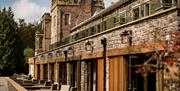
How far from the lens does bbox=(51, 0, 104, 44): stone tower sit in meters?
51.3

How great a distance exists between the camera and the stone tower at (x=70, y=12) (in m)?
51.3

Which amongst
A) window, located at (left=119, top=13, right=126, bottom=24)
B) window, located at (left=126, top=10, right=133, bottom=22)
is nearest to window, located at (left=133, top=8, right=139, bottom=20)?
window, located at (left=126, top=10, right=133, bottom=22)

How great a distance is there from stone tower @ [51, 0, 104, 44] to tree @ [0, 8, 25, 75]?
22350mm

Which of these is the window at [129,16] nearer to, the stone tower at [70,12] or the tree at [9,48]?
the stone tower at [70,12]

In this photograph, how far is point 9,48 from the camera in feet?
239

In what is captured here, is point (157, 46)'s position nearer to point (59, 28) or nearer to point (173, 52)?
point (173, 52)

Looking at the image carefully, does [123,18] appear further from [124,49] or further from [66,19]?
[66,19]

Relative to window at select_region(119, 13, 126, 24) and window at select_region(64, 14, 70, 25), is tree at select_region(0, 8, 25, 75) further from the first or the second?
window at select_region(119, 13, 126, 24)

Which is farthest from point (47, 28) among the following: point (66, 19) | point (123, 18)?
point (123, 18)

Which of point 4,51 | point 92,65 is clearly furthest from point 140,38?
point 4,51

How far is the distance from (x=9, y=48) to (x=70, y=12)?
2424cm

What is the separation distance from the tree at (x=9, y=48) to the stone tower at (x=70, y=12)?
73.3 feet

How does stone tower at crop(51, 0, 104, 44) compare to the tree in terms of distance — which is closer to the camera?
stone tower at crop(51, 0, 104, 44)

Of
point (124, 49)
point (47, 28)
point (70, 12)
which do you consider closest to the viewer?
point (124, 49)
